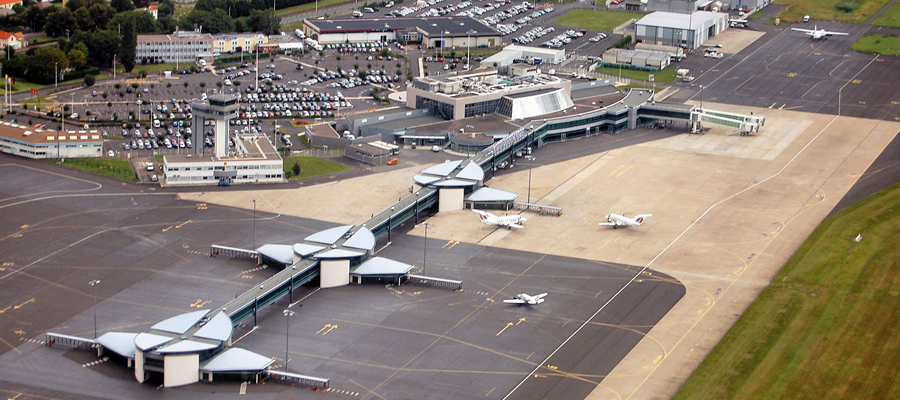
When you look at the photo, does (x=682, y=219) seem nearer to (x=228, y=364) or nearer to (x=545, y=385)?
(x=545, y=385)

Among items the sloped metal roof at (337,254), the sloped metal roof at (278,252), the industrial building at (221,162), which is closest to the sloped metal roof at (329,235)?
the sloped metal roof at (337,254)

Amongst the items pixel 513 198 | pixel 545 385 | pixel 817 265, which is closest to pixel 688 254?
pixel 817 265

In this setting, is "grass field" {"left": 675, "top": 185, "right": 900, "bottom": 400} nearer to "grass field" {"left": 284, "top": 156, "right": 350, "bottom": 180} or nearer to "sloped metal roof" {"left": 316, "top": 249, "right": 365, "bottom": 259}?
"sloped metal roof" {"left": 316, "top": 249, "right": 365, "bottom": 259}

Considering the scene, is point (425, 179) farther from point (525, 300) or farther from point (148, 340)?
point (148, 340)

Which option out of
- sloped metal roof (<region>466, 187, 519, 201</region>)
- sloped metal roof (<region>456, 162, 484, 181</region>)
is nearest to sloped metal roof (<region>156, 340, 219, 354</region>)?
sloped metal roof (<region>466, 187, 519, 201</region>)

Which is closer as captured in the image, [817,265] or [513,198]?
[817,265]

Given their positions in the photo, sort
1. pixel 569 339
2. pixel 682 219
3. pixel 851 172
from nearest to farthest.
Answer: pixel 569 339
pixel 682 219
pixel 851 172

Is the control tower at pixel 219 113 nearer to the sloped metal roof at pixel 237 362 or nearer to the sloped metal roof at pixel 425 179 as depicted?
the sloped metal roof at pixel 425 179
